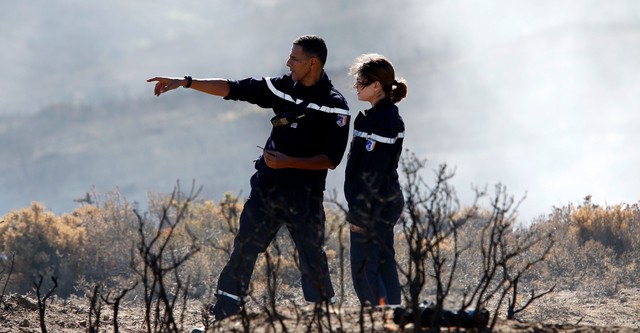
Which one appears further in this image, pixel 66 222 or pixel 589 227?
pixel 66 222

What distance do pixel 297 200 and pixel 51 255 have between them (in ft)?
26.6

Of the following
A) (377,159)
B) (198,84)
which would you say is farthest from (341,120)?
(198,84)

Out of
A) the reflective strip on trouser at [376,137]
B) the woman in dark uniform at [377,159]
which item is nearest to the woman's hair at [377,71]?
the woman in dark uniform at [377,159]

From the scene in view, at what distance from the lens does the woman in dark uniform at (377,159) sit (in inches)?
274

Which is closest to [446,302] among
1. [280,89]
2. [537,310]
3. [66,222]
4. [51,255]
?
[280,89]

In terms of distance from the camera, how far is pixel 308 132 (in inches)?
279

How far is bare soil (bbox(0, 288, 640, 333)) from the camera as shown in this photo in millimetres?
5504

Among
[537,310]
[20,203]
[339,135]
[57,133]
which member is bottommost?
[537,310]

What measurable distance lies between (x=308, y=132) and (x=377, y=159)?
1.53ft

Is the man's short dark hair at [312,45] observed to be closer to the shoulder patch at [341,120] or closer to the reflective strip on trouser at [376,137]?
the shoulder patch at [341,120]

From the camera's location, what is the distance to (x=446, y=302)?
5316 millimetres

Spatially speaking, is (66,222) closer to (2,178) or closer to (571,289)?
(571,289)

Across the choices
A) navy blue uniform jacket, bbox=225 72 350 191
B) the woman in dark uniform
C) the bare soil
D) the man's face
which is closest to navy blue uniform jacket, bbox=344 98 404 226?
the woman in dark uniform

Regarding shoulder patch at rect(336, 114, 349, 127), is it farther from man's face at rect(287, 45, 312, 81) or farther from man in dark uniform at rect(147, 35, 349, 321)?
man's face at rect(287, 45, 312, 81)
